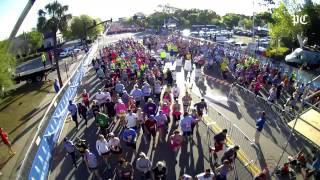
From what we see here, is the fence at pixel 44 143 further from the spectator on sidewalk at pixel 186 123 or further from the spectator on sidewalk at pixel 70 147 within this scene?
the spectator on sidewalk at pixel 186 123

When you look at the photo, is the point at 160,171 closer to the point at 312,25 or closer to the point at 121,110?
the point at 121,110

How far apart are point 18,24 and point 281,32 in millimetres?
31616

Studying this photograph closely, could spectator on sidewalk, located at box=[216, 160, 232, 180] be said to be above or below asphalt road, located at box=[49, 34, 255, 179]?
above

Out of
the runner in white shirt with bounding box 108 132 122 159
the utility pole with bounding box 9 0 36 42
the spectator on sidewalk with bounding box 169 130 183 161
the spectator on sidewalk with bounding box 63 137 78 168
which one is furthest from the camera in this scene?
the utility pole with bounding box 9 0 36 42

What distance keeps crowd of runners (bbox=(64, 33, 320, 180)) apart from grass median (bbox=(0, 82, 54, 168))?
9.58 ft

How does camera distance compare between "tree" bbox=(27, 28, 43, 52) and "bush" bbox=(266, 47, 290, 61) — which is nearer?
"bush" bbox=(266, 47, 290, 61)

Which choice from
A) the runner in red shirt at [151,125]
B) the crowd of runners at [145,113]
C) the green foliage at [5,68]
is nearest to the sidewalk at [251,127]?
the crowd of runners at [145,113]

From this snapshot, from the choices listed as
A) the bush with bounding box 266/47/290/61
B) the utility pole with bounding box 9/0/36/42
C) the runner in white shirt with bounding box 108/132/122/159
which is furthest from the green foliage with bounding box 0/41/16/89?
the bush with bounding box 266/47/290/61

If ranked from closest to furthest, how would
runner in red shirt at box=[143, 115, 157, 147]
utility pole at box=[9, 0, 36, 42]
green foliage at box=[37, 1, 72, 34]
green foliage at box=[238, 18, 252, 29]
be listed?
runner in red shirt at box=[143, 115, 157, 147] → utility pole at box=[9, 0, 36, 42] → green foliage at box=[37, 1, 72, 34] → green foliage at box=[238, 18, 252, 29]

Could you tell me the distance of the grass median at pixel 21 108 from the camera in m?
16.5

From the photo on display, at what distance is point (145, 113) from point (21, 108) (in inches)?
437

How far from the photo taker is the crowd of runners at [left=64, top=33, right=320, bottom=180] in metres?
10.3

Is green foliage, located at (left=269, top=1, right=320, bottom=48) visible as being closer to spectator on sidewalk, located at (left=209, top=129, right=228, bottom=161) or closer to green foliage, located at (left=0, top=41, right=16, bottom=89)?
spectator on sidewalk, located at (left=209, top=129, right=228, bottom=161)

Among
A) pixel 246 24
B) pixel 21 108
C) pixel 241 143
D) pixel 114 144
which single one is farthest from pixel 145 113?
pixel 246 24
